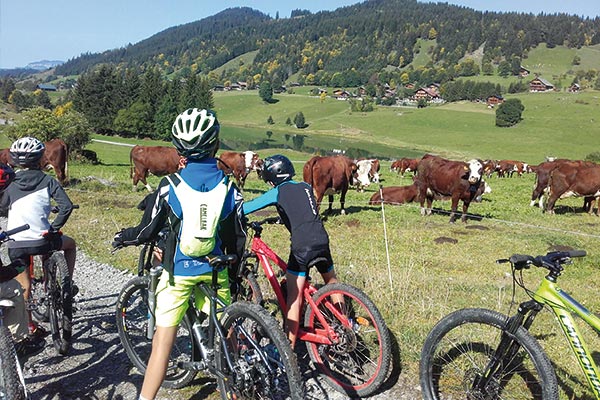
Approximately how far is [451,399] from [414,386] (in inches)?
14.2

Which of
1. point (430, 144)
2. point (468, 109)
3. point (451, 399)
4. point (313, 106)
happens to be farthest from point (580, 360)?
point (313, 106)

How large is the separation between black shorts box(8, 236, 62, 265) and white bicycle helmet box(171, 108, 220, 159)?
2.41 meters

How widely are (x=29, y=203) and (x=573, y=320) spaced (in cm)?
504

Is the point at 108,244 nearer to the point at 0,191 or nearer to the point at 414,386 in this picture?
the point at 0,191

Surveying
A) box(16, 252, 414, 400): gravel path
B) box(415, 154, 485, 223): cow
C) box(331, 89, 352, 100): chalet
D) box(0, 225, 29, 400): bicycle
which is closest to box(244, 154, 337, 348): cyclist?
box(16, 252, 414, 400): gravel path

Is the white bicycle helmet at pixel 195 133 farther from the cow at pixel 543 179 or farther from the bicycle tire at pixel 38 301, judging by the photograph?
the cow at pixel 543 179

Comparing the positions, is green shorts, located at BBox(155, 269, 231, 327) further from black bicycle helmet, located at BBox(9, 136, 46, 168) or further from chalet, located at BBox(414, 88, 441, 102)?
chalet, located at BBox(414, 88, 441, 102)

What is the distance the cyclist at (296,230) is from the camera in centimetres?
444

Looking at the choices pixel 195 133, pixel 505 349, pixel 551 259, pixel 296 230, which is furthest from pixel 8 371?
pixel 551 259

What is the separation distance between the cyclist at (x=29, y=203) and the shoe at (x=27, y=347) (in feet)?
1.11

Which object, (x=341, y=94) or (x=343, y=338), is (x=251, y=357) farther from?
(x=341, y=94)

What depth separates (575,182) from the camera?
58.3ft

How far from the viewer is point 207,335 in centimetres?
367

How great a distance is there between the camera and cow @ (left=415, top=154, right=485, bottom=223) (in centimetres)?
1584
